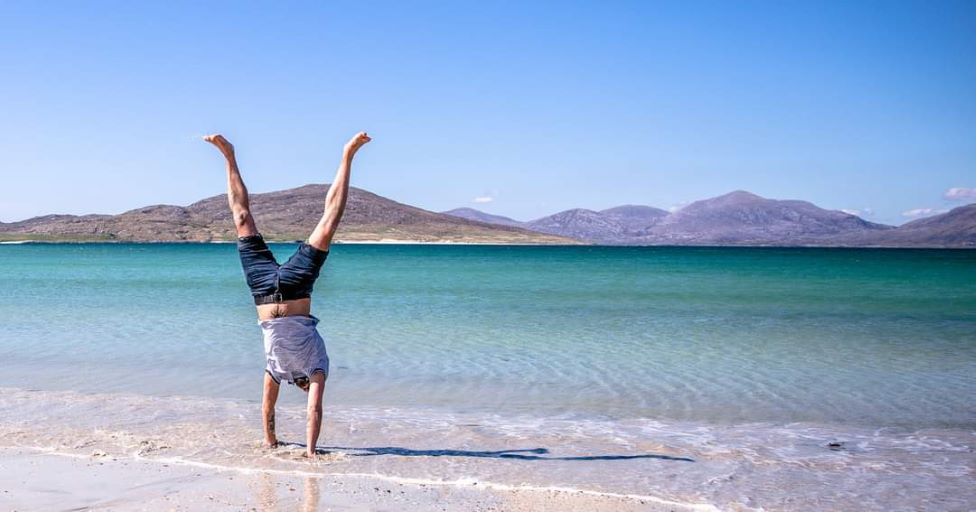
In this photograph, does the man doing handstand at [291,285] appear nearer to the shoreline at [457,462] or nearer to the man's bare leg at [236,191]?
the man's bare leg at [236,191]

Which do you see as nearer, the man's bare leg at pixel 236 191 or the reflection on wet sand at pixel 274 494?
the reflection on wet sand at pixel 274 494

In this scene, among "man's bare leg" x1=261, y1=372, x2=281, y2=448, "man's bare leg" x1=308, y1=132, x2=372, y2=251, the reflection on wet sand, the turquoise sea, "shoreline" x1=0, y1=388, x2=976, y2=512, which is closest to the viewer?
the reflection on wet sand

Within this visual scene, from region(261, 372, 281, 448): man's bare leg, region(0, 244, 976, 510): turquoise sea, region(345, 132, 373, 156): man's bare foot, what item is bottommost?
region(0, 244, 976, 510): turquoise sea

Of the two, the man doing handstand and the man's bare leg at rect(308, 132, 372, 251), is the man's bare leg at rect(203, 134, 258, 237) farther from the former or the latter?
the man's bare leg at rect(308, 132, 372, 251)

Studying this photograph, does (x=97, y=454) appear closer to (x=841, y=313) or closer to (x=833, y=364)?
(x=833, y=364)

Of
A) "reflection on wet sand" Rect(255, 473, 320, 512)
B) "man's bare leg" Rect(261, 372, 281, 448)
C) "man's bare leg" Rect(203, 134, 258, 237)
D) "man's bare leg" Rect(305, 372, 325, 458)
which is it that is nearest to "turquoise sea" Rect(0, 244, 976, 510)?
"man's bare leg" Rect(261, 372, 281, 448)

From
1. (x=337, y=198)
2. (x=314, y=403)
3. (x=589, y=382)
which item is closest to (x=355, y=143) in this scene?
(x=337, y=198)

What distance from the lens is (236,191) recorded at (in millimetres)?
7023

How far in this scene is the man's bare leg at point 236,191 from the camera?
6.93m

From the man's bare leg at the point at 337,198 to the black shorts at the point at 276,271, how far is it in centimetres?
12

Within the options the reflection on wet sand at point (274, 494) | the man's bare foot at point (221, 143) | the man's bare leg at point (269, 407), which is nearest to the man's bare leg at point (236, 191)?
the man's bare foot at point (221, 143)

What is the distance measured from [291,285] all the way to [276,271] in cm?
17

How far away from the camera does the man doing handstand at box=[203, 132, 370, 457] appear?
673cm

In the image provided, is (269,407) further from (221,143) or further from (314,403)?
(221,143)
